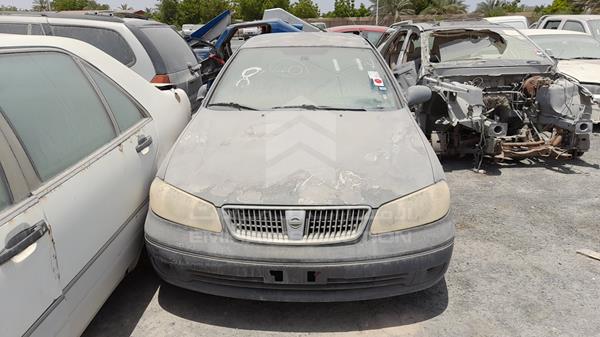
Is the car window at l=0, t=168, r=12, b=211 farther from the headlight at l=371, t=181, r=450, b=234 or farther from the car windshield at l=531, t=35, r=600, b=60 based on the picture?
the car windshield at l=531, t=35, r=600, b=60

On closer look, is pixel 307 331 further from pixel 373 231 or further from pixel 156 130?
pixel 156 130

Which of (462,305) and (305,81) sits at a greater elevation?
(305,81)

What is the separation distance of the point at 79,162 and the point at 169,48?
12.4 feet

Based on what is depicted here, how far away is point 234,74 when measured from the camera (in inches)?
152

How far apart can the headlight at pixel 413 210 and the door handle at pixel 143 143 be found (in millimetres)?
1538

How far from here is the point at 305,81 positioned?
372cm

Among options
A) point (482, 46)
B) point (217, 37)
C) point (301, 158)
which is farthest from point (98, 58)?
point (217, 37)

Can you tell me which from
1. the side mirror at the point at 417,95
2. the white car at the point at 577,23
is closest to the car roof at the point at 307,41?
the side mirror at the point at 417,95

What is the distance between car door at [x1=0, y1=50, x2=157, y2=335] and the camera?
198 centimetres

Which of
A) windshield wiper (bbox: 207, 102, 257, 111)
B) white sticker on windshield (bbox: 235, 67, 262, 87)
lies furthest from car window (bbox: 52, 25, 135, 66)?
windshield wiper (bbox: 207, 102, 257, 111)

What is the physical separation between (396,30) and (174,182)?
6.12m

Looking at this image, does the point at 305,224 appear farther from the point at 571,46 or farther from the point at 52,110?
the point at 571,46

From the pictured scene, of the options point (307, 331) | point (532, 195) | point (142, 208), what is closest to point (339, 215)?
point (307, 331)

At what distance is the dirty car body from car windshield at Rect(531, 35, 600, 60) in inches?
270
